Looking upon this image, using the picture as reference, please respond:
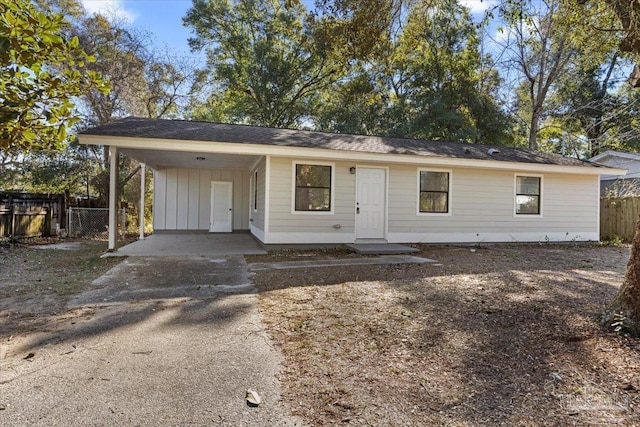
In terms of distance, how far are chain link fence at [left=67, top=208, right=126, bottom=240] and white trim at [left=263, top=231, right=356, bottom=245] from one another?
6.06 m

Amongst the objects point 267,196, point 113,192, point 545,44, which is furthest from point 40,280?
point 545,44

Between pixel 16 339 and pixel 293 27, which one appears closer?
pixel 16 339

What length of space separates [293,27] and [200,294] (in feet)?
59.9

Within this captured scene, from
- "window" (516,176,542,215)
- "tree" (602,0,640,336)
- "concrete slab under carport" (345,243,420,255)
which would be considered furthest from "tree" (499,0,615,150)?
"concrete slab under carport" (345,243,420,255)

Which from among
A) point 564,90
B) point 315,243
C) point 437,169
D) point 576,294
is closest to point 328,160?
point 315,243

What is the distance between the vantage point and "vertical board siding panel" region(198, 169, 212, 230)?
14.4 m

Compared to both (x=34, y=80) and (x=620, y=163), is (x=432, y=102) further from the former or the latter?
(x=34, y=80)

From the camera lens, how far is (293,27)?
19.6 m

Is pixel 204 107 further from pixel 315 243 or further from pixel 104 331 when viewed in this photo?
pixel 104 331

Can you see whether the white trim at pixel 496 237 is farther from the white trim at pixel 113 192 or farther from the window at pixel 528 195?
the white trim at pixel 113 192

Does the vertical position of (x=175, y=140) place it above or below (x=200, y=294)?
above

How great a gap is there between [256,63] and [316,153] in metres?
12.5

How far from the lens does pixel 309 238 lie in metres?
9.55

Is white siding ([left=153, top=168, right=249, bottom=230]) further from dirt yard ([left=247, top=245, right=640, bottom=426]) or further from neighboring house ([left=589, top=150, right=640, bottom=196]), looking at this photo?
neighboring house ([left=589, top=150, right=640, bottom=196])
